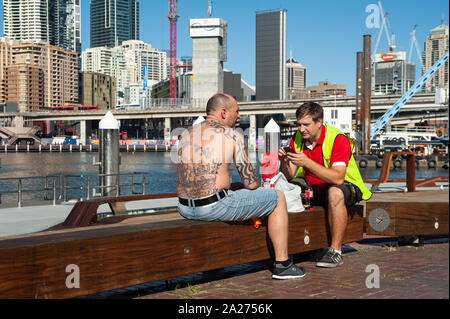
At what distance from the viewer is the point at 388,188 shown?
539 inches

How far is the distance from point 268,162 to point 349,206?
1419 mm

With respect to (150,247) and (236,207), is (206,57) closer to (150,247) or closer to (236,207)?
(236,207)

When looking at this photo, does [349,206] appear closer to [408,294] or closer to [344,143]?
[344,143]

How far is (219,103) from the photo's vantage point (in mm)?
4246

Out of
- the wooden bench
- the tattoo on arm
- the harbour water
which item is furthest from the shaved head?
the harbour water

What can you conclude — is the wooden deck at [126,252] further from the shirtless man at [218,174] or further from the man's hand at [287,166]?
the man's hand at [287,166]

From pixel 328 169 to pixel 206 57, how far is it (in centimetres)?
15722

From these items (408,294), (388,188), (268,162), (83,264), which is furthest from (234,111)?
(388,188)

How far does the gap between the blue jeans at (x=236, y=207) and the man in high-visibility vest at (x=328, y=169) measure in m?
0.52

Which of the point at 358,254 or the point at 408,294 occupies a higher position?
the point at 408,294

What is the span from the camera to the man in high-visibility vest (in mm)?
4926

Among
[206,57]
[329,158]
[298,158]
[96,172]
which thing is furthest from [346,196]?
[206,57]

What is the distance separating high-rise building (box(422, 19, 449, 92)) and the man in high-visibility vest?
2407mm

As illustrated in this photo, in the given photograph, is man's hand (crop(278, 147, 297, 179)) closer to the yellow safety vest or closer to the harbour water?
the yellow safety vest
